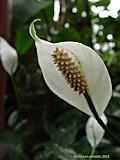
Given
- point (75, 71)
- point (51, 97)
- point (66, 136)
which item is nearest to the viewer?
point (75, 71)

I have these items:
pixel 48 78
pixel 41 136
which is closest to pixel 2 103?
pixel 41 136

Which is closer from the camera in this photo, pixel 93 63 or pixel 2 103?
pixel 93 63

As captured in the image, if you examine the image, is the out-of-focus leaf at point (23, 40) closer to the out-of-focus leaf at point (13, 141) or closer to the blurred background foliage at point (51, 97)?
the blurred background foliage at point (51, 97)

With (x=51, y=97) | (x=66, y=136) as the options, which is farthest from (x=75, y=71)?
(x=51, y=97)

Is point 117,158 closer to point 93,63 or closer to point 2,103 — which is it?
point 2,103

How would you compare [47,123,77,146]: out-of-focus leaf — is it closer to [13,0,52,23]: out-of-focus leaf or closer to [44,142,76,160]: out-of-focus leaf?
[44,142,76,160]: out-of-focus leaf

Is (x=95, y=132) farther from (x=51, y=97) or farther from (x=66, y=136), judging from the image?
(x=51, y=97)
